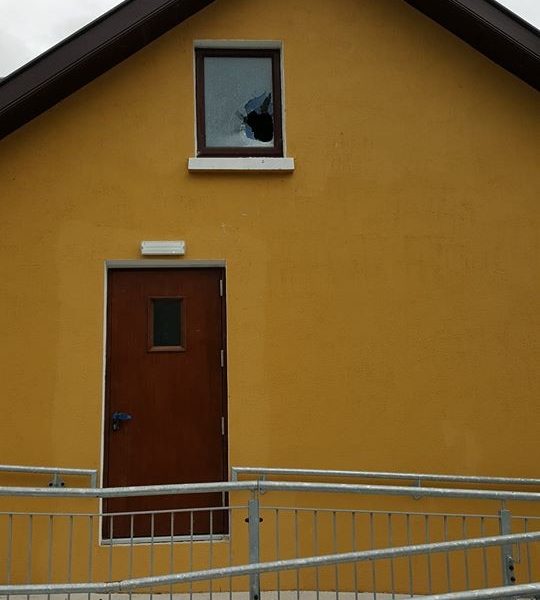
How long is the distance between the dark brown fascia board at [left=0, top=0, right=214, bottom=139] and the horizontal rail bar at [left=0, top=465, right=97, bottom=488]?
265 cm

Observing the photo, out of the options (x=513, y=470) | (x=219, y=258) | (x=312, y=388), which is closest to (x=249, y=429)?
(x=312, y=388)

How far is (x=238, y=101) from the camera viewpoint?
575 centimetres

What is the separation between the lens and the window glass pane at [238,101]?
567 cm

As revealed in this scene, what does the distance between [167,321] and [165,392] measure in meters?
0.59

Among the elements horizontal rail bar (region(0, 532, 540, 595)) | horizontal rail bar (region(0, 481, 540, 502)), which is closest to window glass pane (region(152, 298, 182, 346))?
horizontal rail bar (region(0, 481, 540, 502))

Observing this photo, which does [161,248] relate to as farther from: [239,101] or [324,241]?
[239,101]

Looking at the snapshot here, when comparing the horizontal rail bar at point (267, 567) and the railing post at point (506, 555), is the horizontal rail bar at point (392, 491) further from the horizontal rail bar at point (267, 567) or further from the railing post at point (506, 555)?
the horizontal rail bar at point (267, 567)

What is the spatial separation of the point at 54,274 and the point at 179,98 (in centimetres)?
182

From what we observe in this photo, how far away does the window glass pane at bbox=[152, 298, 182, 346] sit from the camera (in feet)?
17.6

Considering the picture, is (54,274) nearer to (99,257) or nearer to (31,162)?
(99,257)

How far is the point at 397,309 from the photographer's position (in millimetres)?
5414

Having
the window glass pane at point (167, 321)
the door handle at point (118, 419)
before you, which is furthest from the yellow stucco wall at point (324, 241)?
the window glass pane at point (167, 321)

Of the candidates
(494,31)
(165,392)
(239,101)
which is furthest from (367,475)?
(494,31)

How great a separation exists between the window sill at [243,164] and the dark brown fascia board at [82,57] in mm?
1072
